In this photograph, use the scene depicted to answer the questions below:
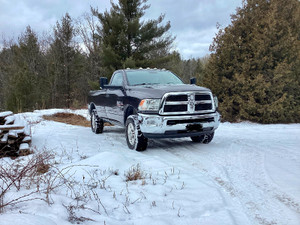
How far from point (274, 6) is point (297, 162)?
8351 mm

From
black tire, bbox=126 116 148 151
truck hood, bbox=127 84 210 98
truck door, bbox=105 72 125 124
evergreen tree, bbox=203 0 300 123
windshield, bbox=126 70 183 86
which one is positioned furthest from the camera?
evergreen tree, bbox=203 0 300 123

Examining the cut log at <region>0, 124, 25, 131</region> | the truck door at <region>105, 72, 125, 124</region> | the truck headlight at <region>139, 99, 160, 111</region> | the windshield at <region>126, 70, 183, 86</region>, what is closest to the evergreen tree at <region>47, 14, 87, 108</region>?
the truck door at <region>105, 72, 125, 124</region>

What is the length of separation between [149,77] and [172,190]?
13.0ft

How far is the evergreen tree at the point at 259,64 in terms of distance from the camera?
1013cm

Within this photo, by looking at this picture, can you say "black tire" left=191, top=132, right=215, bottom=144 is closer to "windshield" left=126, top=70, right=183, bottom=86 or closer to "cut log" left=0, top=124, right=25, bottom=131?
"windshield" left=126, top=70, right=183, bottom=86

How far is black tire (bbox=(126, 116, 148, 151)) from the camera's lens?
17.6ft

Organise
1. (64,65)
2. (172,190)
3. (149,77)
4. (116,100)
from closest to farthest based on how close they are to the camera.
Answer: (172,190)
(116,100)
(149,77)
(64,65)

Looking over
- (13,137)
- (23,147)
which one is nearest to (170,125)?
(23,147)

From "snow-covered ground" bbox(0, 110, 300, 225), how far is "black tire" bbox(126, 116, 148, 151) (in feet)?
0.87

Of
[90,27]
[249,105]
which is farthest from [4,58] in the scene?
[249,105]

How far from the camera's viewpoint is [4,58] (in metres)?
30.8

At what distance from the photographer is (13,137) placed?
5.33 metres

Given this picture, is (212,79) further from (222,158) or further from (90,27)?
(90,27)

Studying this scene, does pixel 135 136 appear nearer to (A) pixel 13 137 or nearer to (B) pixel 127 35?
(A) pixel 13 137
